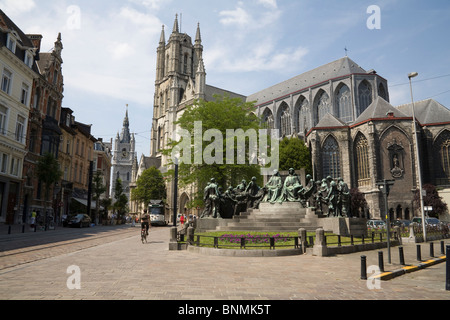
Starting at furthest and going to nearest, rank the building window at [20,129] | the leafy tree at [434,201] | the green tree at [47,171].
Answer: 1. the leafy tree at [434,201]
2. the building window at [20,129]
3. the green tree at [47,171]

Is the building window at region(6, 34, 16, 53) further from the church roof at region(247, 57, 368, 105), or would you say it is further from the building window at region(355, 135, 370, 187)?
the building window at region(355, 135, 370, 187)

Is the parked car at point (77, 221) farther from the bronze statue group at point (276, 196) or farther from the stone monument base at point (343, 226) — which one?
the stone monument base at point (343, 226)

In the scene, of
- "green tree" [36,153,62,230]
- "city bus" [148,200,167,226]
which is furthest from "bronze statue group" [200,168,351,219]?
"city bus" [148,200,167,226]

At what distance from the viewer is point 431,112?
48375mm

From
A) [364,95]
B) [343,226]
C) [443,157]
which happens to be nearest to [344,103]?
[364,95]

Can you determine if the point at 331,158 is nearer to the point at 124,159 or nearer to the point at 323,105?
the point at 323,105

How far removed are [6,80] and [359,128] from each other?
1785 inches

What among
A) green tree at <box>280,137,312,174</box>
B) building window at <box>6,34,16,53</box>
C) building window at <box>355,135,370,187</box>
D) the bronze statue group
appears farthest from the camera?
green tree at <box>280,137,312,174</box>

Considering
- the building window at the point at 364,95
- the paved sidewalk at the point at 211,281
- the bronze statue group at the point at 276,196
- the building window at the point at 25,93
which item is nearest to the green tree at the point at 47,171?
the building window at the point at 25,93

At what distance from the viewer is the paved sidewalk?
5.43 metres

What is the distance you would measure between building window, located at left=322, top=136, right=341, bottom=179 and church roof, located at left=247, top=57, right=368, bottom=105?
14.2 meters

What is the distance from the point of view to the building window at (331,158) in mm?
50438

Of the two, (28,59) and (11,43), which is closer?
(11,43)

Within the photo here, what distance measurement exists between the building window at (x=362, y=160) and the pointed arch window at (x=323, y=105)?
12942 millimetres
